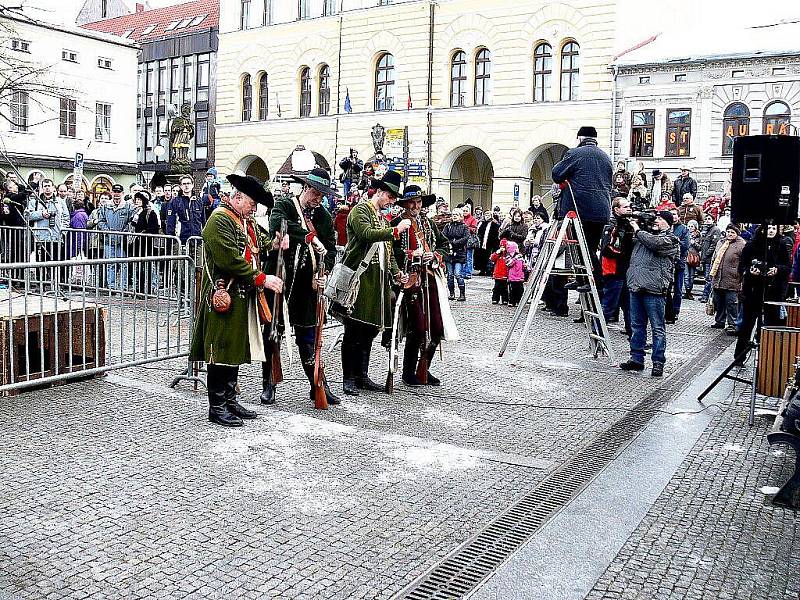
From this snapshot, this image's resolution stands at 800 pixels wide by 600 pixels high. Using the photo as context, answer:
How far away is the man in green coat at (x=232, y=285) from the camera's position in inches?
261

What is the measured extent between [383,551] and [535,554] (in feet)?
2.59

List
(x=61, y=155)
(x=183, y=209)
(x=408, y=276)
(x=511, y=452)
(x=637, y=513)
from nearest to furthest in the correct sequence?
(x=637, y=513) → (x=511, y=452) → (x=408, y=276) → (x=183, y=209) → (x=61, y=155)

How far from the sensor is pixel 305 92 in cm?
4306

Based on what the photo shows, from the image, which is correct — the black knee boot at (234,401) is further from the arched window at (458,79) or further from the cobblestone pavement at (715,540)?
the arched window at (458,79)

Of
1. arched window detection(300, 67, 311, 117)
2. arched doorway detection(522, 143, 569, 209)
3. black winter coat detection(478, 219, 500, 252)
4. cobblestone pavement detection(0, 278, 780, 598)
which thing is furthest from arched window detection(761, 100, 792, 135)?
cobblestone pavement detection(0, 278, 780, 598)

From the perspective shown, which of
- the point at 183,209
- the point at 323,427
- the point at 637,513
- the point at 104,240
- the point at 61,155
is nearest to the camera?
the point at 637,513

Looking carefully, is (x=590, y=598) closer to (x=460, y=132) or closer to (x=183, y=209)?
(x=183, y=209)

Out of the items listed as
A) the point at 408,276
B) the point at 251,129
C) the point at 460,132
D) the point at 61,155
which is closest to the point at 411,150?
the point at 460,132

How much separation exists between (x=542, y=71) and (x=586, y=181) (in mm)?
27179

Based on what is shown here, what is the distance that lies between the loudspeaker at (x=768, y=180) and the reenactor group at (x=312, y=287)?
115 inches

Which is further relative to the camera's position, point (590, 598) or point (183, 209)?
point (183, 209)

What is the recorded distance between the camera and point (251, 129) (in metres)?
45.0

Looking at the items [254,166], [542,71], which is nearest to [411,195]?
[542,71]

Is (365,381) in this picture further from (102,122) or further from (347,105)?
(102,122)
